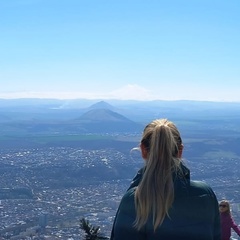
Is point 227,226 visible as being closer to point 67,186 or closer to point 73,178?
point 67,186

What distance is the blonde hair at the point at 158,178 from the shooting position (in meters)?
2.38

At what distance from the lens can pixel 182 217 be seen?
2.42m

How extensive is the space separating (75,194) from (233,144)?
110 feet

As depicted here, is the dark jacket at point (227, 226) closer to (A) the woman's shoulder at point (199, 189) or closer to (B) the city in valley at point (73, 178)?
(A) the woman's shoulder at point (199, 189)

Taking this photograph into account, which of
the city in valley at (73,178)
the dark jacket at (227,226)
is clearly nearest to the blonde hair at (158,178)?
the dark jacket at (227,226)

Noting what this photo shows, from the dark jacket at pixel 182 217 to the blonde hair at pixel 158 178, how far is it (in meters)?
0.04

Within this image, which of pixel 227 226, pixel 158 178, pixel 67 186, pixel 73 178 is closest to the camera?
pixel 158 178

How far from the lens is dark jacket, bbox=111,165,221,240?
2404 millimetres

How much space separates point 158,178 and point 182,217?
0.22 metres

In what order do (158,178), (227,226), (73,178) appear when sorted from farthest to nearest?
(73,178)
(227,226)
(158,178)

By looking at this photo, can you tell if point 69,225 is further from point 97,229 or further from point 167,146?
point 167,146

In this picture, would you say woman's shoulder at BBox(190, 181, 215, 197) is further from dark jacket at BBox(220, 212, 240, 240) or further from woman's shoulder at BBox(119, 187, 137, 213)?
dark jacket at BBox(220, 212, 240, 240)

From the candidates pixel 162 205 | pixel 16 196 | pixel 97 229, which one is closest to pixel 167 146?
pixel 162 205

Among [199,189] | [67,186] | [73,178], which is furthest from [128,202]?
[73,178]
